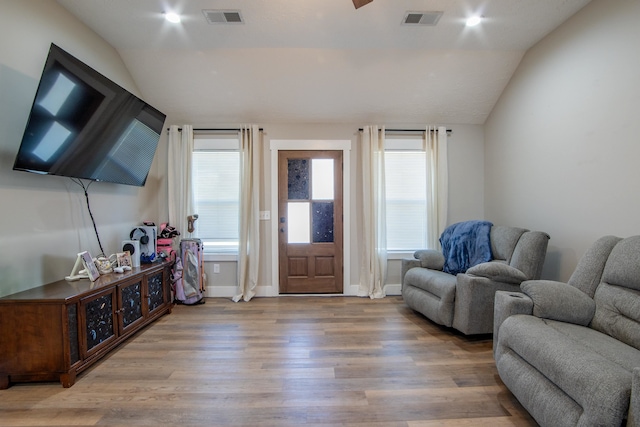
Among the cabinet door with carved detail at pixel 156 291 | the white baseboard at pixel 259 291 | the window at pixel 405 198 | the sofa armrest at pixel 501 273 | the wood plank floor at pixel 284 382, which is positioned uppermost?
the window at pixel 405 198

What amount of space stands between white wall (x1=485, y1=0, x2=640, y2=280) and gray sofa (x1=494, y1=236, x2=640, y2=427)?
1.97 ft

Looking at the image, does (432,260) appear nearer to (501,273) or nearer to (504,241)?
(504,241)

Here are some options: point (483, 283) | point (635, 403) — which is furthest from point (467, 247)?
point (635, 403)

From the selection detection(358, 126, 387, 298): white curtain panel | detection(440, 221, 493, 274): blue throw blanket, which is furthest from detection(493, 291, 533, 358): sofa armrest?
detection(358, 126, 387, 298): white curtain panel

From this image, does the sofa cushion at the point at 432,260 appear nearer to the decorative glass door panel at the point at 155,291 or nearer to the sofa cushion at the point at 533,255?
the sofa cushion at the point at 533,255

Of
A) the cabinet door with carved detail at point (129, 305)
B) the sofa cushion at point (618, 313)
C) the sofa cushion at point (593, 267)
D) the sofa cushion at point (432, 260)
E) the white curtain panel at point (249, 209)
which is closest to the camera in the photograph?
the sofa cushion at point (618, 313)

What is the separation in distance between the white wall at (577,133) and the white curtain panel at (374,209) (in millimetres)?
1522

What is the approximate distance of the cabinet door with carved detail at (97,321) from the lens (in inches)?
81.4

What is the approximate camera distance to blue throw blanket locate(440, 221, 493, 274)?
10.1ft

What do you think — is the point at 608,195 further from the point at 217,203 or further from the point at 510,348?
the point at 217,203

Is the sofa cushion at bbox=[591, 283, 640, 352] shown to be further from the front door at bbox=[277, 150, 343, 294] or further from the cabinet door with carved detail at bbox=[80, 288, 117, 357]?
the cabinet door with carved detail at bbox=[80, 288, 117, 357]

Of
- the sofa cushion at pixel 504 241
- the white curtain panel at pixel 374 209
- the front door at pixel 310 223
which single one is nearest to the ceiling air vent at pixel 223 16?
the front door at pixel 310 223

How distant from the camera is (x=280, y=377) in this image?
203 cm

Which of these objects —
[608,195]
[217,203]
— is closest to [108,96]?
[217,203]
